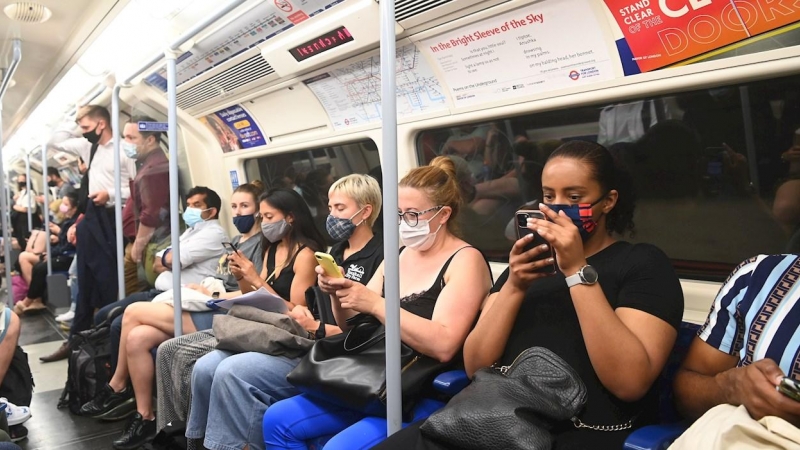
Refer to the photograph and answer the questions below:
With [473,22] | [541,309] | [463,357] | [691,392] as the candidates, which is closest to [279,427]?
[463,357]

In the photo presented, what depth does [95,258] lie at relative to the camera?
192 inches

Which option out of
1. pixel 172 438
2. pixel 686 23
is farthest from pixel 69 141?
pixel 686 23

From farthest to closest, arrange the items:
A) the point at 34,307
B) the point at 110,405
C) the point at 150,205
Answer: the point at 34,307 < the point at 150,205 < the point at 110,405

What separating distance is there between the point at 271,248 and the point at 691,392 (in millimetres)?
2672

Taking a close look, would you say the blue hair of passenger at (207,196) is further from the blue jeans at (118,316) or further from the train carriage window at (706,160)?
the train carriage window at (706,160)

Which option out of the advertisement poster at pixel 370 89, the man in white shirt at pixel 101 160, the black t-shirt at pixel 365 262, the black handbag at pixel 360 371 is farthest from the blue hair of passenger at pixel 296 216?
the man in white shirt at pixel 101 160

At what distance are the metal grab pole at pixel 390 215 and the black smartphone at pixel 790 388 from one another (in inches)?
41.8

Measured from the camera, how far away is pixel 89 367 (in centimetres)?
389

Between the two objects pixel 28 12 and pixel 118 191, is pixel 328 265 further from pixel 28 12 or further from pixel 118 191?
pixel 28 12

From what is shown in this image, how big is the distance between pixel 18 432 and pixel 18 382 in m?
0.32

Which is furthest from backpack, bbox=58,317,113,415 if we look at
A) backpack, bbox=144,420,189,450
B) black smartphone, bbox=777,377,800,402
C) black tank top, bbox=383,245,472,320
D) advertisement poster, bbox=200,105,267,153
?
black smartphone, bbox=777,377,800,402

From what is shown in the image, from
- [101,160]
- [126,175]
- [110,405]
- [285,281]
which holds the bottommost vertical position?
[110,405]

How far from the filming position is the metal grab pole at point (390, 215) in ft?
6.04

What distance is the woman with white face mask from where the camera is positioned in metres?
2.14
